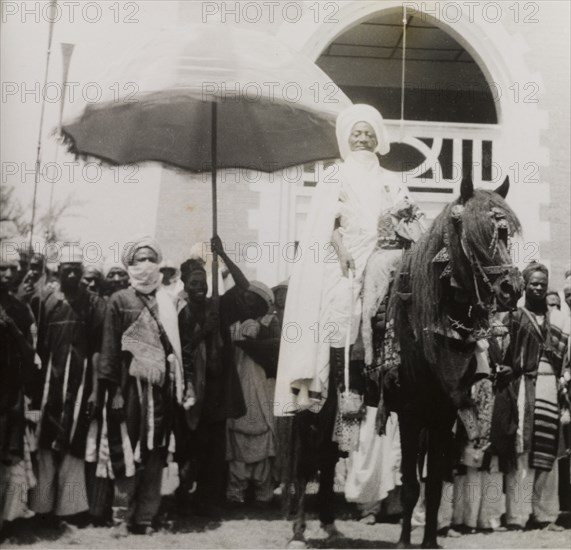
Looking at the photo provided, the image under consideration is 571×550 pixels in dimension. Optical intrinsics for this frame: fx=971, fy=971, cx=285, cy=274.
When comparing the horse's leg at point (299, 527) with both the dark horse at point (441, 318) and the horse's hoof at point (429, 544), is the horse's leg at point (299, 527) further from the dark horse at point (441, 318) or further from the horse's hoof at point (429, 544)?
the horse's hoof at point (429, 544)

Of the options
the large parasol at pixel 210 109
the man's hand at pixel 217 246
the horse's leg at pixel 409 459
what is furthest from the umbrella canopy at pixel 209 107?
the horse's leg at pixel 409 459

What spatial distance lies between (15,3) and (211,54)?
1299 millimetres

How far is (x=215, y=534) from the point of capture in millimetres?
5703

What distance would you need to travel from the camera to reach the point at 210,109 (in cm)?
601

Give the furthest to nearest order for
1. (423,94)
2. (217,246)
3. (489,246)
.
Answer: (423,94) → (217,246) → (489,246)

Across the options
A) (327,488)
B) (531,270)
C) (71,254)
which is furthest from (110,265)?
(531,270)

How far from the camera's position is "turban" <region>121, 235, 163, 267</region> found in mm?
5898

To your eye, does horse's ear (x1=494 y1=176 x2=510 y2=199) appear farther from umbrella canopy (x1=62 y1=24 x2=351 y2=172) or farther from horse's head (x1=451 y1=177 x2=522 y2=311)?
umbrella canopy (x1=62 y1=24 x2=351 y2=172)

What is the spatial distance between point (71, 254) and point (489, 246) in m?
2.51

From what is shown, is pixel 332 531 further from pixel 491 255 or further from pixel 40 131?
pixel 40 131

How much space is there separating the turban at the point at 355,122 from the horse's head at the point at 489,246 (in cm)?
98

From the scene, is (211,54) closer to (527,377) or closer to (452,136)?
(452,136)

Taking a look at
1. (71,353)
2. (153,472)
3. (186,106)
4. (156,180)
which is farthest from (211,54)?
(153,472)

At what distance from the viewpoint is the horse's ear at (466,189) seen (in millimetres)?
5180
